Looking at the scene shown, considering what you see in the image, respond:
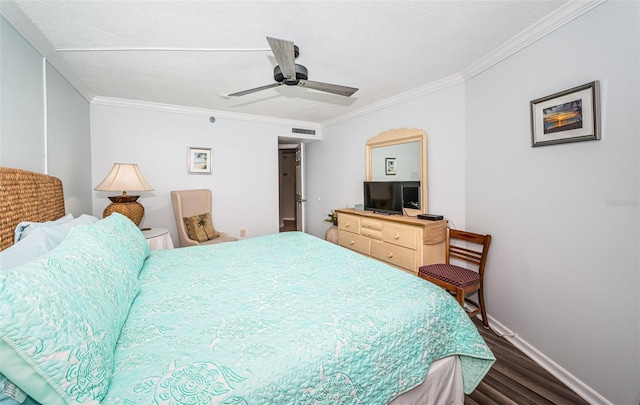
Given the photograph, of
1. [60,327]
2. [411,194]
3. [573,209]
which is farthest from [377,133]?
[60,327]

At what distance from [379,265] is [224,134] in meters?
3.55

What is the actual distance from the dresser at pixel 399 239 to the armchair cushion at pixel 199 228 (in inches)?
78.7

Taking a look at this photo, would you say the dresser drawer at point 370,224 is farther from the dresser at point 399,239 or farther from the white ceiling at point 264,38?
the white ceiling at point 264,38

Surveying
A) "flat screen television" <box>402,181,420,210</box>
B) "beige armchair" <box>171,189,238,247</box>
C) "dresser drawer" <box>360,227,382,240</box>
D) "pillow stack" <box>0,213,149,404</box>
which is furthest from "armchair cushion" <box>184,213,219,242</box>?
"flat screen television" <box>402,181,420,210</box>

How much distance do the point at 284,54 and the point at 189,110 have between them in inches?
115

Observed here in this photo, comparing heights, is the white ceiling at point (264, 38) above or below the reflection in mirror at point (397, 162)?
above

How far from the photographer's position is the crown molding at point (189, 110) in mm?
3521

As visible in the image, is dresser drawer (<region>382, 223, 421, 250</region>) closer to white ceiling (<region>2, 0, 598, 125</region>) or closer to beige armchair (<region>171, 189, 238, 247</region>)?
white ceiling (<region>2, 0, 598, 125</region>)

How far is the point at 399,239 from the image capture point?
2963mm

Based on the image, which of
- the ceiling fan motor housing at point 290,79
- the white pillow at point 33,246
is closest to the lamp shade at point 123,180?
the white pillow at point 33,246

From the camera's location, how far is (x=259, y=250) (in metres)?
2.26

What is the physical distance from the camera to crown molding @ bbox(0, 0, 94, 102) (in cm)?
162

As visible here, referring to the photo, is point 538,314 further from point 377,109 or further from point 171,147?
→ point 171,147

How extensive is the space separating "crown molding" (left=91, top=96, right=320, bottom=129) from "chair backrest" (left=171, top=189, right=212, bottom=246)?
4.05 ft
